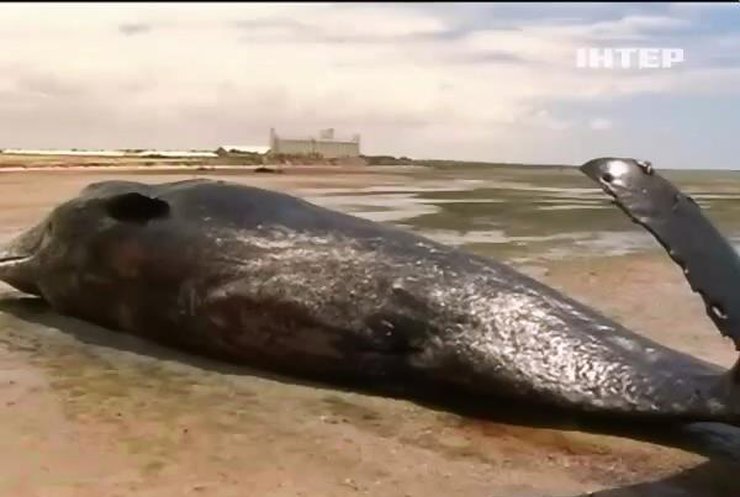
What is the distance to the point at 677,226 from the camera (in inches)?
164

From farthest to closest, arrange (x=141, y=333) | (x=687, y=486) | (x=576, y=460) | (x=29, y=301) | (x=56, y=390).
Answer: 1. (x=29, y=301)
2. (x=141, y=333)
3. (x=56, y=390)
4. (x=576, y=460)
5. (x=687, y=486)

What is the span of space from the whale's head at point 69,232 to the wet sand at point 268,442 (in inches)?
27.4

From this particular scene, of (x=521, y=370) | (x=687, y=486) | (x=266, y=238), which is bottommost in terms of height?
(x=687, y=486)

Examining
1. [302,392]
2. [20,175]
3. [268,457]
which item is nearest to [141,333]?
[302,392]

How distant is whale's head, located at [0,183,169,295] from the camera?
689cm

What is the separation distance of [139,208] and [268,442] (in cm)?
243

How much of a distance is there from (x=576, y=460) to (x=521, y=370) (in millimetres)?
602

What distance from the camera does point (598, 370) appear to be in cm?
510

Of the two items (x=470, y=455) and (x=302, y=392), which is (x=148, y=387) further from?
(x=470, y=455)

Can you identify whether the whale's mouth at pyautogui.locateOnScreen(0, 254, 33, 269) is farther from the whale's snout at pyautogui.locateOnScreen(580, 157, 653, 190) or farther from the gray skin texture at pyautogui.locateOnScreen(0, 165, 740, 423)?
the whale's snout at pyautogui.locateOnScreen(580, 157, 653, 190)

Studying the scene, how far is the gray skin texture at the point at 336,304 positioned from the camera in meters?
5.14

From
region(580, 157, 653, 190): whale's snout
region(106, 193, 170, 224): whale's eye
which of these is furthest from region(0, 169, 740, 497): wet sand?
region(580, 157, 653, 190): whale's snout

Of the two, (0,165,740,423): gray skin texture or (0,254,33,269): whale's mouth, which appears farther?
(0,254,33,269): whale's mouth

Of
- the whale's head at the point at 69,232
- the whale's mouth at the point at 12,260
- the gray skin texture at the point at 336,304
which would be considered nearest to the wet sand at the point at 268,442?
the gray skin texture at the point at 336,304
